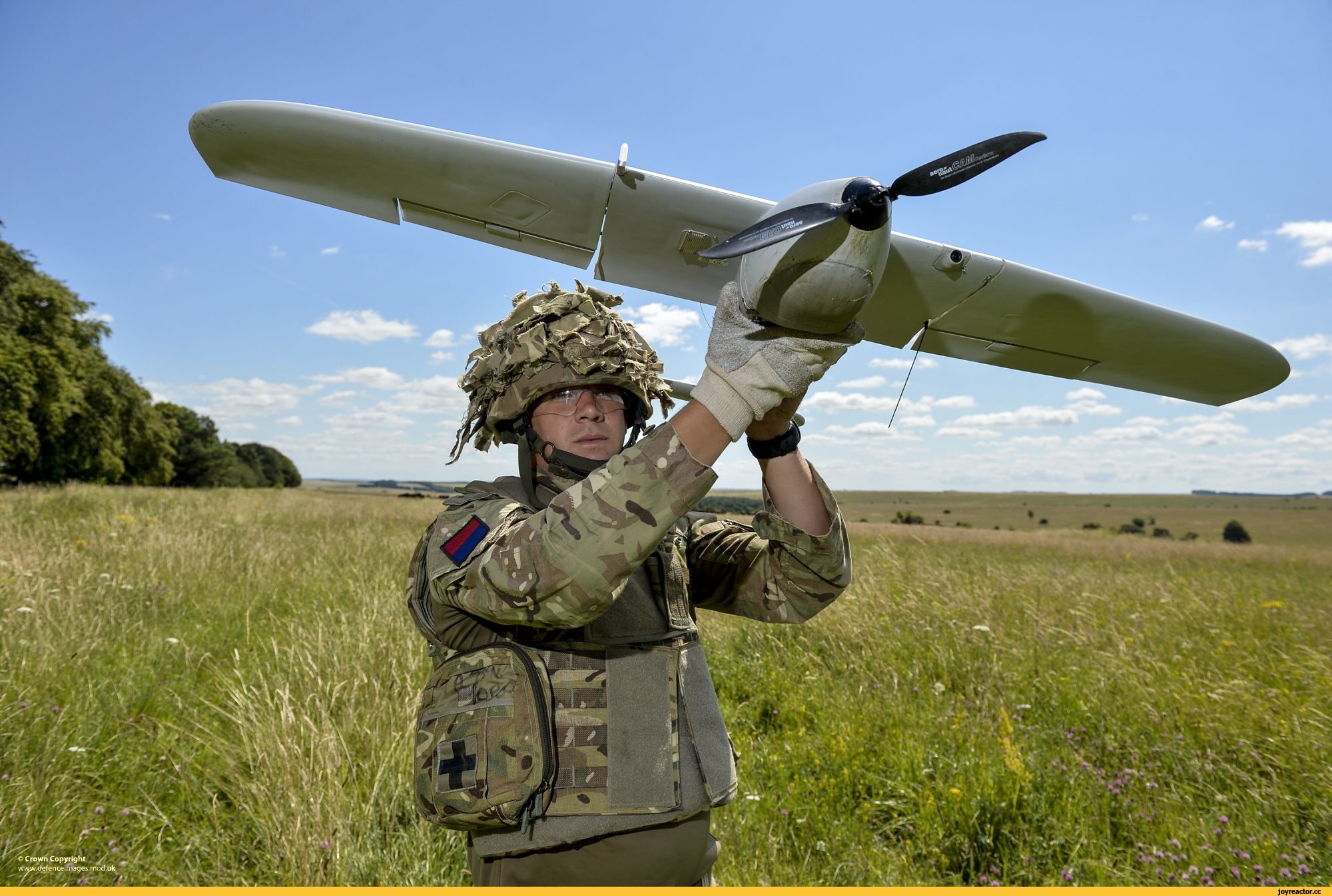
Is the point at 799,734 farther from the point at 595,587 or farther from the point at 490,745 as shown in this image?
the point at 595,587

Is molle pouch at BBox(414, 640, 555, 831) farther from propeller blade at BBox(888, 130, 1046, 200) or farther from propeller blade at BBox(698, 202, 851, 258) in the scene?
propeller blade at BBox(888, 130, 1046, 200)

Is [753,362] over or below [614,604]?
over

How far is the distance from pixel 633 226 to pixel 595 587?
2181 millimetres

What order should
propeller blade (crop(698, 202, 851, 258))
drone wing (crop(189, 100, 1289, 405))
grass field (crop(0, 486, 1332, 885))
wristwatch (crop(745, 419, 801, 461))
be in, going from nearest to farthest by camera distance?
1. propeller blade (crop(698, 202, 851, 258))
2. wristwatch (crop(745, 419, 801, 461))
3. drone wing (crop(189, 100, 1289, 405))
4. grass field (crop(0, 486, 1332, 885))

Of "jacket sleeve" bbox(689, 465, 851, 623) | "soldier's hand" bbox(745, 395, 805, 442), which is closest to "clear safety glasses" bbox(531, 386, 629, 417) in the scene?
"soldier's hand" bbox(745, 395, 805, 442)

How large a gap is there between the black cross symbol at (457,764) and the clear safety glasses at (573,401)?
3.39 feet

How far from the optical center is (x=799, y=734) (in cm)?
469

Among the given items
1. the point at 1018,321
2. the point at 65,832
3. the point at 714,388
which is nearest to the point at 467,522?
the point at 714,388

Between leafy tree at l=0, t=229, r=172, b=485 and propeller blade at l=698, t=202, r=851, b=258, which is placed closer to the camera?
propeller blade at l=698, t=202, r=851, b=258

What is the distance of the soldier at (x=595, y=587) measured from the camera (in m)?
1.53

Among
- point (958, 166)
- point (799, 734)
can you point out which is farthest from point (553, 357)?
point (799, 734)

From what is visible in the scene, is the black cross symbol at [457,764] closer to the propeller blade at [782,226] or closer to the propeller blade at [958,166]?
the propeller blade at [782,226]

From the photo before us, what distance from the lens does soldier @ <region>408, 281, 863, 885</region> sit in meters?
1.53

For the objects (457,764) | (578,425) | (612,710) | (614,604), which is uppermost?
(578,425)
